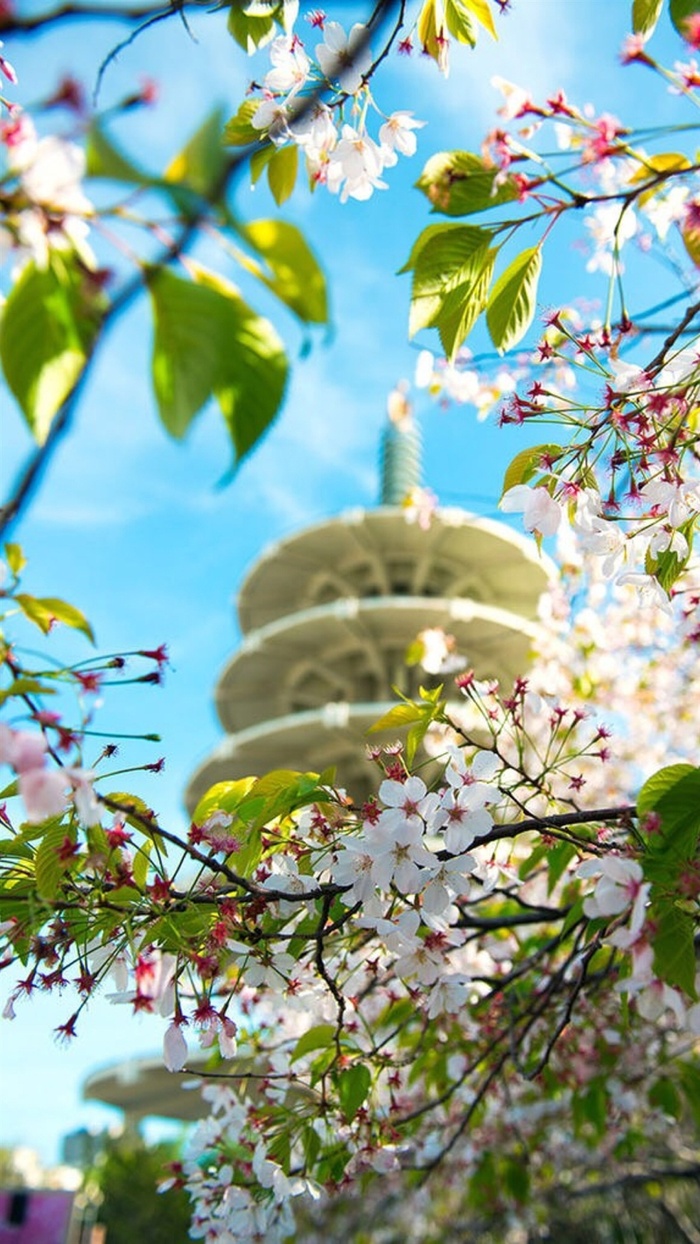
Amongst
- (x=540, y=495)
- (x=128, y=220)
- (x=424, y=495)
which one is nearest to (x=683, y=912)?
(x=540, y=495)

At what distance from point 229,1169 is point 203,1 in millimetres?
1630

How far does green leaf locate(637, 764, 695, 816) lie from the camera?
101 cm

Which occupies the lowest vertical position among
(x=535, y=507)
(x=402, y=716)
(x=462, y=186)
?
(x=402, y=716)

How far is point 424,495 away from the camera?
11.8ft

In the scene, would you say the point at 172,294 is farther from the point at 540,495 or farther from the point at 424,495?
the point at 424,495

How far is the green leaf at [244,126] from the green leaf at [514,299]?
0.35 meters

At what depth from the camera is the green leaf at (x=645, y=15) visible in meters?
1.18

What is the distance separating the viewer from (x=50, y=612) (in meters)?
0.71

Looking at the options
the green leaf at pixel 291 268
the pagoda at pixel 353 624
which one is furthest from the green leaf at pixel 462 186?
the pagoda at pixel 353 624

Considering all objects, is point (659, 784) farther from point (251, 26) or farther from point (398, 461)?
point (398, 461)

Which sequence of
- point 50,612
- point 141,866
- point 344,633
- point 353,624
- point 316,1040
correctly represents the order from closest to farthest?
point 50,612 → point 141,866 → point 316,1040 → point 353,624 → point 344,633

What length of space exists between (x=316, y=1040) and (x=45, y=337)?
1.30 meters

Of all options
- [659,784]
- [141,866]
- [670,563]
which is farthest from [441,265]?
[141,866]

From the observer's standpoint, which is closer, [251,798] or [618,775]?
[251,798]
